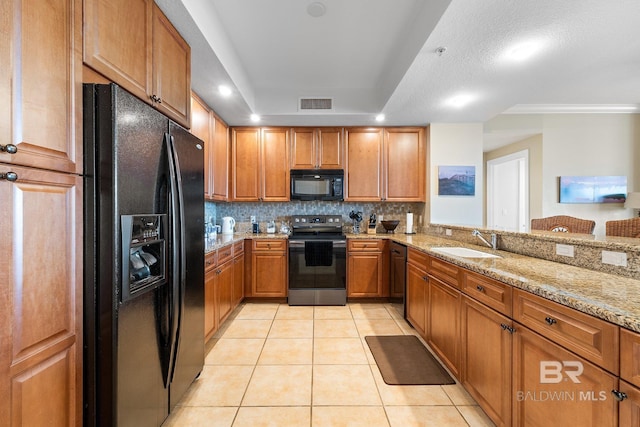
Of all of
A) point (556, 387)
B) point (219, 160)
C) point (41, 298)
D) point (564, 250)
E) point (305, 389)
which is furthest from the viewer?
point (219, 160)

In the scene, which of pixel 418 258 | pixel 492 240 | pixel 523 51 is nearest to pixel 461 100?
pixel 523 51

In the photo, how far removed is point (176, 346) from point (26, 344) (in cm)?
69

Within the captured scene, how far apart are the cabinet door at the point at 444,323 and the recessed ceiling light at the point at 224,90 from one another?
2.60m

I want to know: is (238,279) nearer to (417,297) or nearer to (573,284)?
(417,297)

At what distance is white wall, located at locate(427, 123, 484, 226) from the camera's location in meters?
3.72

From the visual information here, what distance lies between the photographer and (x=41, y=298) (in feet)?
2.95

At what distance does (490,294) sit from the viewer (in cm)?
146

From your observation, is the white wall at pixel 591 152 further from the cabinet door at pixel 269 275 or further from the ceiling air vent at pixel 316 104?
the cabinet door at pixel 269 275

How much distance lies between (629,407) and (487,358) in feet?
2.32

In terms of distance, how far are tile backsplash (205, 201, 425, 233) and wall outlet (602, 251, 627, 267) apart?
8.75 ft

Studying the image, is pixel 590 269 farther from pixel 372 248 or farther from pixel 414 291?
pixel 372 248

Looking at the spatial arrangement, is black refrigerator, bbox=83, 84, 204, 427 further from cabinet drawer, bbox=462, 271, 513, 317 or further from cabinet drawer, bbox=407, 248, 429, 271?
cabinet drawer, bbox=407, 248, 429, 271

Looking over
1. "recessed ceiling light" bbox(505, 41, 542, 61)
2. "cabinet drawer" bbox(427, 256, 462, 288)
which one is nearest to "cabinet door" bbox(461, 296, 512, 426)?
"cabinet drawer" bbox(427, 256, 462, 288)

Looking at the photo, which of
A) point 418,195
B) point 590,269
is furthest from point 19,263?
point 418,195
